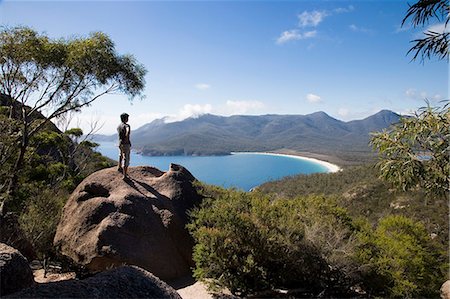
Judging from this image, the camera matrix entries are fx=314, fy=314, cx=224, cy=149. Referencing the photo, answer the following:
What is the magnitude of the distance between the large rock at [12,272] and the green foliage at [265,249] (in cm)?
507

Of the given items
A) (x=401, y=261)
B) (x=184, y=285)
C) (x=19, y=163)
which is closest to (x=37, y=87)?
(x=19, y=163)

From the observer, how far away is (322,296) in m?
9.51

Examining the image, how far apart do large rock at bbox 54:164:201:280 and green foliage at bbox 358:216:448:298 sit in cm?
616

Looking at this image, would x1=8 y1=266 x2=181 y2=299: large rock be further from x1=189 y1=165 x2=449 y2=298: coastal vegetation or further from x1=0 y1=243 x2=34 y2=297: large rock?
x1=189 y1=165 x2=449 y2=298: coastal vegetation

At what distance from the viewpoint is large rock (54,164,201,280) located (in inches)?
365

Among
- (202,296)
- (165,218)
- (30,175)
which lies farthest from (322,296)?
(30,175)

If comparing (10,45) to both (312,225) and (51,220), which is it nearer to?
(51,220)

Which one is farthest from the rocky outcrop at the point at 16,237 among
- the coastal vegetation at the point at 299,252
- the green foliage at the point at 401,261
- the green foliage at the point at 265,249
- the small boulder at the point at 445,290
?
the small boulder at the point at 445,290

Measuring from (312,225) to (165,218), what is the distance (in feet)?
16.2

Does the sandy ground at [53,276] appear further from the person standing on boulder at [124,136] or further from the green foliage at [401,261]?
the green foliage at [401,261]

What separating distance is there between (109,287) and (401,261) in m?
10.7

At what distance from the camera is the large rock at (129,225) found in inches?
365

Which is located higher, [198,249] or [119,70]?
[119,70]

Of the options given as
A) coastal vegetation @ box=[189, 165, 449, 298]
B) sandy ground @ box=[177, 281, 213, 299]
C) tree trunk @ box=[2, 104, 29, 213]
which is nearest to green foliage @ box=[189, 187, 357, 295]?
coastal vegetation @ box=[189, 165, 449, 298]
